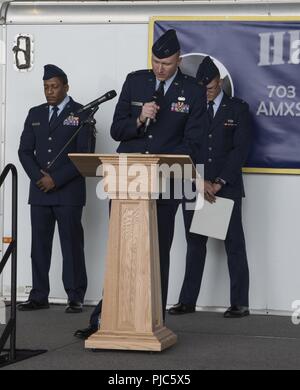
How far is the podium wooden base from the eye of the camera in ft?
Answer: 17.4

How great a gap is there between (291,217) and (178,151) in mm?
2010

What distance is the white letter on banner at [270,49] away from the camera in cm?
738

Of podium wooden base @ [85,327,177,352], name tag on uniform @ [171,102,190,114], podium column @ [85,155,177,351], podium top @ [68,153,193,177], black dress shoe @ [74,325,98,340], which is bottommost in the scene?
black dress shoe @ [74,325,98,340]

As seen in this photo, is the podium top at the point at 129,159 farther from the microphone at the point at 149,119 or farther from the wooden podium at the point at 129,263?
the microphone at the point at 149,119

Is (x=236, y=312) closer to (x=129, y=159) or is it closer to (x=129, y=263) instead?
(x=129, y=263)

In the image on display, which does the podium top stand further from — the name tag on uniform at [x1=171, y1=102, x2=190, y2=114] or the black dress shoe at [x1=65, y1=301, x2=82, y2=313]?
the black dress shoe at [x1=65, y1=301, x2=82, y2=313]

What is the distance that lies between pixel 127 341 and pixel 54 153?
Answer: 2436mm

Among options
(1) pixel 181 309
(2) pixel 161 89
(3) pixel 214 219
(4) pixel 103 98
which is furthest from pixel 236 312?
(2) pixel 161 89

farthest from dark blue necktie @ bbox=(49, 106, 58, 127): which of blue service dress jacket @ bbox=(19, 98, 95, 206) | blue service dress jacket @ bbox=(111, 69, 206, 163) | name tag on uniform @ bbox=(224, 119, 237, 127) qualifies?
blue service dress jacket @ bbox=(111, 69, 206, 163)

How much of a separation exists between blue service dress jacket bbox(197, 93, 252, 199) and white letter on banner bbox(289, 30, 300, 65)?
0.50 m

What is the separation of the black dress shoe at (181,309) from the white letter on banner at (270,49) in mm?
1884

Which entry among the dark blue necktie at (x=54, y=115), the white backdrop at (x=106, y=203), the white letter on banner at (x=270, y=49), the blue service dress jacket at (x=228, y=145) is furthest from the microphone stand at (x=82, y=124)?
the white letter on banner at (x=270, y=49)

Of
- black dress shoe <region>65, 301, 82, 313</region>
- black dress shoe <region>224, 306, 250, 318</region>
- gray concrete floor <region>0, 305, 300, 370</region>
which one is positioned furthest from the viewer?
black dress shoe <region>65, 301, 82, 313</region>
